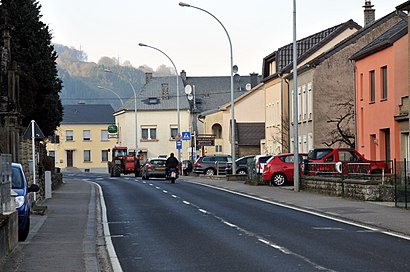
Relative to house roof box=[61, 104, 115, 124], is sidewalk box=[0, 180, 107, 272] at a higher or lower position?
lower

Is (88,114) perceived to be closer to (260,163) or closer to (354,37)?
(354,37)

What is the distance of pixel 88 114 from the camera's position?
13025 cm

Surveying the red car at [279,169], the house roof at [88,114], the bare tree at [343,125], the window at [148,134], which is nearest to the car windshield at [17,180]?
the red car at [279,169]

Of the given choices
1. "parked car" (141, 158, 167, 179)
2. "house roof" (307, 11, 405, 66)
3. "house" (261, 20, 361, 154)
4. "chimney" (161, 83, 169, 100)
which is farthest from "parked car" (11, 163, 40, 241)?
"chimney" (161, 83, 169, 100)

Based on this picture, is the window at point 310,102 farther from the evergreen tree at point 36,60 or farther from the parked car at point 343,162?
the evergreen tree at point 36,60

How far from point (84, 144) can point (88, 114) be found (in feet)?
20.2

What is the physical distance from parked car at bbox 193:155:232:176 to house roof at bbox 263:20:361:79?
335 inches

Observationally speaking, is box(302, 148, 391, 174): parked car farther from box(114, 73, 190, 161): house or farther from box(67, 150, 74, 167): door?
box(67, 150, 74, 167): door

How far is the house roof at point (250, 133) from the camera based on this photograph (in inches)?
3270

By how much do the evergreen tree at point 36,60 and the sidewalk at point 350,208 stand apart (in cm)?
1040

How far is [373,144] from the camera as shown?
43.3 meters

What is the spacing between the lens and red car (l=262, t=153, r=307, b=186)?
41.2 m

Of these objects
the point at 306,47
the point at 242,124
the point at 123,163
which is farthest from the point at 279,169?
the point at 242,124

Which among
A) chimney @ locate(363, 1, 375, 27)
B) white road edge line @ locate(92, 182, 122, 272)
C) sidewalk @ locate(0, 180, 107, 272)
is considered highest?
chimney @ locate(363, 1, 375, 27)
